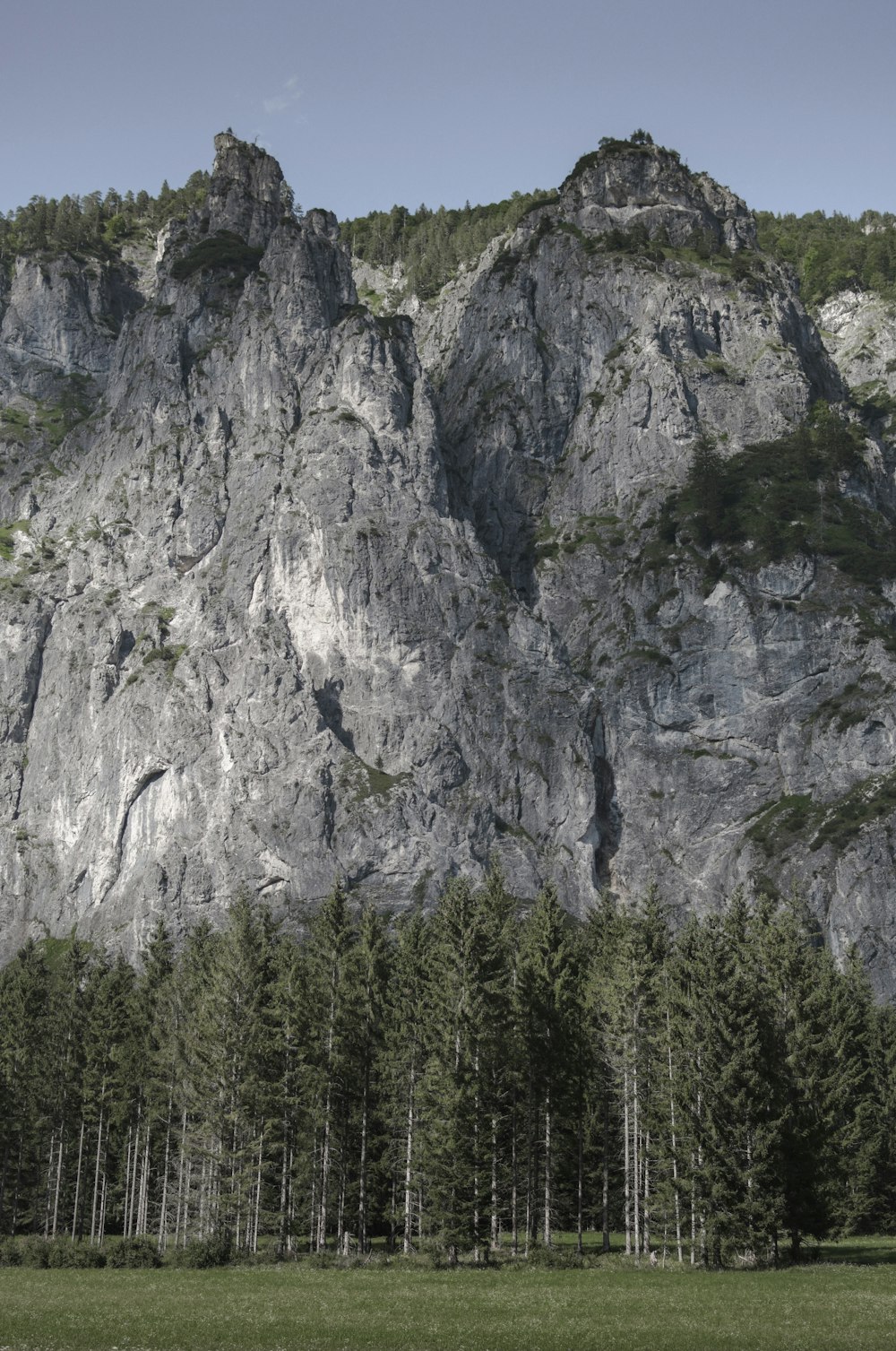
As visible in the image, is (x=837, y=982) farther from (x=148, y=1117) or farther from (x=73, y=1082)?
(x=73, y=1082)

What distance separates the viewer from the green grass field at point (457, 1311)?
131ft

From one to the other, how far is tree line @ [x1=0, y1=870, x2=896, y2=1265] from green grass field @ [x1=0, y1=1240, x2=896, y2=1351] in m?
6.04

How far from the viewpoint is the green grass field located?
39.8 metres

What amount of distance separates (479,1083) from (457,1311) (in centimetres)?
1947

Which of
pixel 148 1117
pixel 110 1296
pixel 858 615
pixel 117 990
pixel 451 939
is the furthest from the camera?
pixel 858 615

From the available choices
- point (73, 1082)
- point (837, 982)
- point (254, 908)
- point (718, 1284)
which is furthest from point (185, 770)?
point (718, 1284)

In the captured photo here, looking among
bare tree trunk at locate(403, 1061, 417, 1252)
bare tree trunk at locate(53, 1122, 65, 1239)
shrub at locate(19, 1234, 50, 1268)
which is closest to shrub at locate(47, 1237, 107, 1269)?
shrub at locate(19, 1234, 50, 1268)

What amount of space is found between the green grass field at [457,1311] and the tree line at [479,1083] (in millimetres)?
6036

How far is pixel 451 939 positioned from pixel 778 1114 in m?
18.0

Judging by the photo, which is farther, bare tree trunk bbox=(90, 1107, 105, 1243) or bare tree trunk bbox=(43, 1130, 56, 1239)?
bare tree trunk bbox=(43, 1130, 56, 1239)

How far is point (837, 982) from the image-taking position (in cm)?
8719

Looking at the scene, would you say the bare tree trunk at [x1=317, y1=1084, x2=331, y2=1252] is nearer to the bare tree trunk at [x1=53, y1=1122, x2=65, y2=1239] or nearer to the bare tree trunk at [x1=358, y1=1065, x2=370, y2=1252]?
the bare tree trunk at [x1=358, y1=1065, x2=370, y2=1252]

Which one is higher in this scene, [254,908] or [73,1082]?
[254,908]

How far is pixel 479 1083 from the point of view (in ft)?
213
